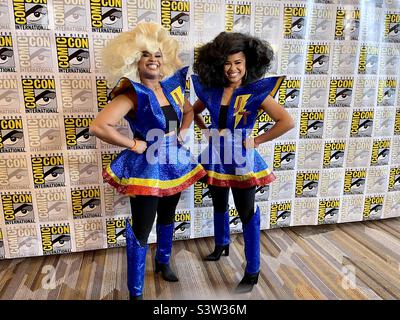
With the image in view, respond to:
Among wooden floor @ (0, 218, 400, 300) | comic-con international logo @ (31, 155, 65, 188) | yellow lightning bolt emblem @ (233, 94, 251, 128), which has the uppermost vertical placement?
yellow lightning bolt emblem @ (233, 94, 251, 128)

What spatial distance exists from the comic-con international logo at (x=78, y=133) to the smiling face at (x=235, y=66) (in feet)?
2.71

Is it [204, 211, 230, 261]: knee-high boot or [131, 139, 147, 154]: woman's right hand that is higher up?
[131, 139, 147, 154]: woman's right hand

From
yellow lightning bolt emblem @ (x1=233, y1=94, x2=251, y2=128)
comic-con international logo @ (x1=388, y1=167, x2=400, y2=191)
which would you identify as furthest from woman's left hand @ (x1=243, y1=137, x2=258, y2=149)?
comic-con international logo @ (x1=388, y1=167, x2=400, y2=191)

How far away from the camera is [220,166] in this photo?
160cm

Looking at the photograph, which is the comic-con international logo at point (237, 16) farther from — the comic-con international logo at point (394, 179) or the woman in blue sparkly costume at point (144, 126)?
the comic-con international logo at point (394, 179)

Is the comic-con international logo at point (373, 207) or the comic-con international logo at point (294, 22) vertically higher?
the comic-con international logo at point (294, 22)

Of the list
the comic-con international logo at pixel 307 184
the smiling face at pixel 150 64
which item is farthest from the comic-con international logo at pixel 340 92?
the smiling face at pixel 150 64

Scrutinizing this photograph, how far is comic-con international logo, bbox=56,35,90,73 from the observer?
1699 mm

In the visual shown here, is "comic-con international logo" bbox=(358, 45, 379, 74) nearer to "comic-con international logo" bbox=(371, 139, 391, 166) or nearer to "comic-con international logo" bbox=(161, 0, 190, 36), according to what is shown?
"comic-con international logo" bbox=(371, 139, 391, 166)

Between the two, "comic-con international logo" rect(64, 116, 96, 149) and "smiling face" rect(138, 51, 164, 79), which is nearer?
"smiling face" rect(138, 51, 164, 79)

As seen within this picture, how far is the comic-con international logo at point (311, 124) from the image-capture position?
213cm

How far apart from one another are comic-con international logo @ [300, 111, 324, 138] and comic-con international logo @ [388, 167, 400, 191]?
696mm

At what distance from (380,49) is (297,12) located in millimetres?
637

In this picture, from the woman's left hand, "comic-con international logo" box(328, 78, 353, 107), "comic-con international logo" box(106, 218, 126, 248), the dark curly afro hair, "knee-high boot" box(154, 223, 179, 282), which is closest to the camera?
the dark curly afro hair
